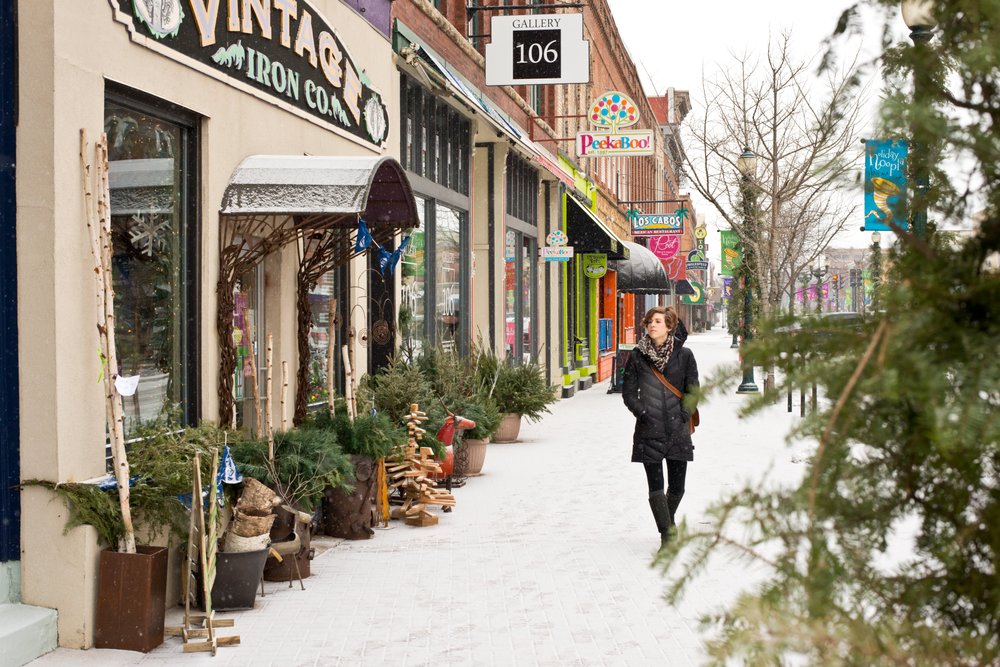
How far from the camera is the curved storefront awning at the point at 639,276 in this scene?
28.2 metres

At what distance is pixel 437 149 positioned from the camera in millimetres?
14250

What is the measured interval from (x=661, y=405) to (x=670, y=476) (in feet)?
1.83

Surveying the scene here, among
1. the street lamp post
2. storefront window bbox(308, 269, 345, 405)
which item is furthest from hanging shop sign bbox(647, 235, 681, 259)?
the street lamp post

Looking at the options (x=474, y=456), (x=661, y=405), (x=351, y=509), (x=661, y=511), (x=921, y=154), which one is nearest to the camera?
(x=921, y=154)

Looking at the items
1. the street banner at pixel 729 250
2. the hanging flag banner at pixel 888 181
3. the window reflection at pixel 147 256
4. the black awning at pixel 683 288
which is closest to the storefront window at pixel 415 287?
the window reflection at pixel 147 256

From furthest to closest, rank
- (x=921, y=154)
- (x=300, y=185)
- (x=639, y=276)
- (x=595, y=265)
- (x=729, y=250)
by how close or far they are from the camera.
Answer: (x=729, y=250)
(x=639, y=276)
(x=595, y=265)
(x=300, y=185)
(x=921, y=154)

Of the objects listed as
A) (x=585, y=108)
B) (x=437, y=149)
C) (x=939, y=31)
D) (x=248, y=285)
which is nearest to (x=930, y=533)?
(x=939, y=31)

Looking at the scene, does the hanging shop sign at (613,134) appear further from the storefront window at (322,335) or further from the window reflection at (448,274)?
the storefront window at (322,335)

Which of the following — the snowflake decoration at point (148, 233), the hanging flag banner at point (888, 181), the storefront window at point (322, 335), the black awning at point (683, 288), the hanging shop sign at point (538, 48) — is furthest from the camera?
the black awning at point (683, 288)

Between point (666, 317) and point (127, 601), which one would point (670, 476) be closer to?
point (666, 317)

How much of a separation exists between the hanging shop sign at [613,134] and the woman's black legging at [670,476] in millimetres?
14375

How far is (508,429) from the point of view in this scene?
14664 millimetres

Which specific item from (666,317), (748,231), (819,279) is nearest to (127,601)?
(666,317)

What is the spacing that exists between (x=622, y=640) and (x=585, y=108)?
23.4 metres
